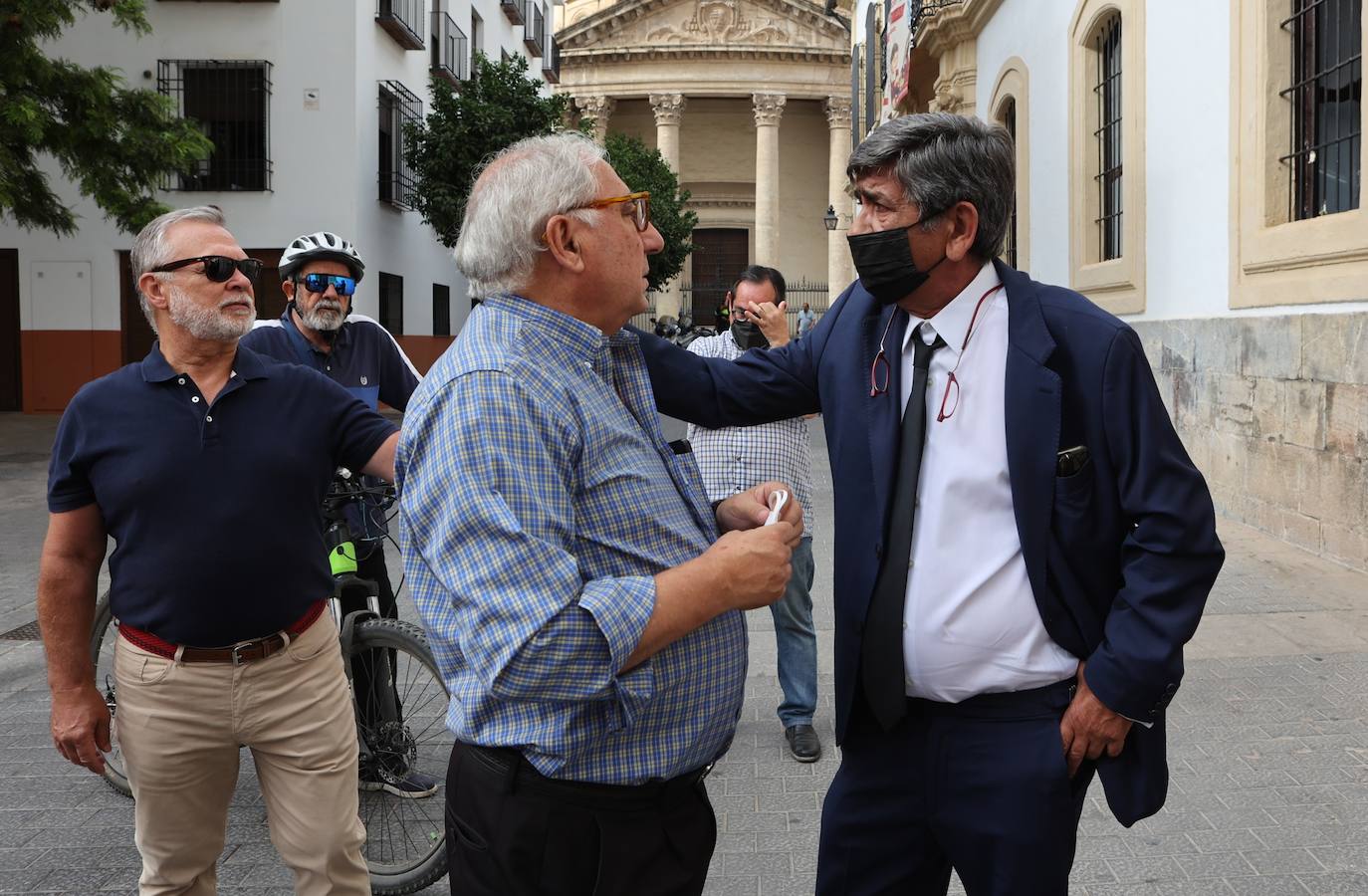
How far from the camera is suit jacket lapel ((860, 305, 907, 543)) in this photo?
91.0 inches

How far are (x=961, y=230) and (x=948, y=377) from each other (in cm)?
27

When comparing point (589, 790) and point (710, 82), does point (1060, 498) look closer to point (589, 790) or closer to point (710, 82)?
point (589, 790)

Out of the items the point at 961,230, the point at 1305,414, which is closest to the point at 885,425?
the point at 961,230

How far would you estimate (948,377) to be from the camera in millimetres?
2316

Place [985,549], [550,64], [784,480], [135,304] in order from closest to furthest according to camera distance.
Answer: [985,549], [784,480], [135,304], [550,64]

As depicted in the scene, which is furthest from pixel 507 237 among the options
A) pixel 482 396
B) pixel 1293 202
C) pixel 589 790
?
pixel 1293 202

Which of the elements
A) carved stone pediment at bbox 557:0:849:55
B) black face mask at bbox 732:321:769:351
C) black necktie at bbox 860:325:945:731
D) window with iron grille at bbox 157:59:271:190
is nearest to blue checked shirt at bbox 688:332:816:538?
black face mask at bbox 732:321:769:351

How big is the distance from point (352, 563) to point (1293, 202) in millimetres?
7172

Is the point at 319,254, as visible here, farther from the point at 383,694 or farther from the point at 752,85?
the point at 752,85

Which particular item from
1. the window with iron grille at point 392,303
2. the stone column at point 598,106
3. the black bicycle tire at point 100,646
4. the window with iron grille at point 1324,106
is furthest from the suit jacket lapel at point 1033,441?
the stone column at point 598,106

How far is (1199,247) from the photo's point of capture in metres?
9.83

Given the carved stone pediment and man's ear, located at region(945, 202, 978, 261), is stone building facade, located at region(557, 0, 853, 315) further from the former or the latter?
man's ear, located at region(945, 202, 978, 261)

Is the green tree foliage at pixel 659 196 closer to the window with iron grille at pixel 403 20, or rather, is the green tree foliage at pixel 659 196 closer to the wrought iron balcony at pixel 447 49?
the wrought iron balcony at pixel 447 49

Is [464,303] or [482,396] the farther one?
[464,303]
